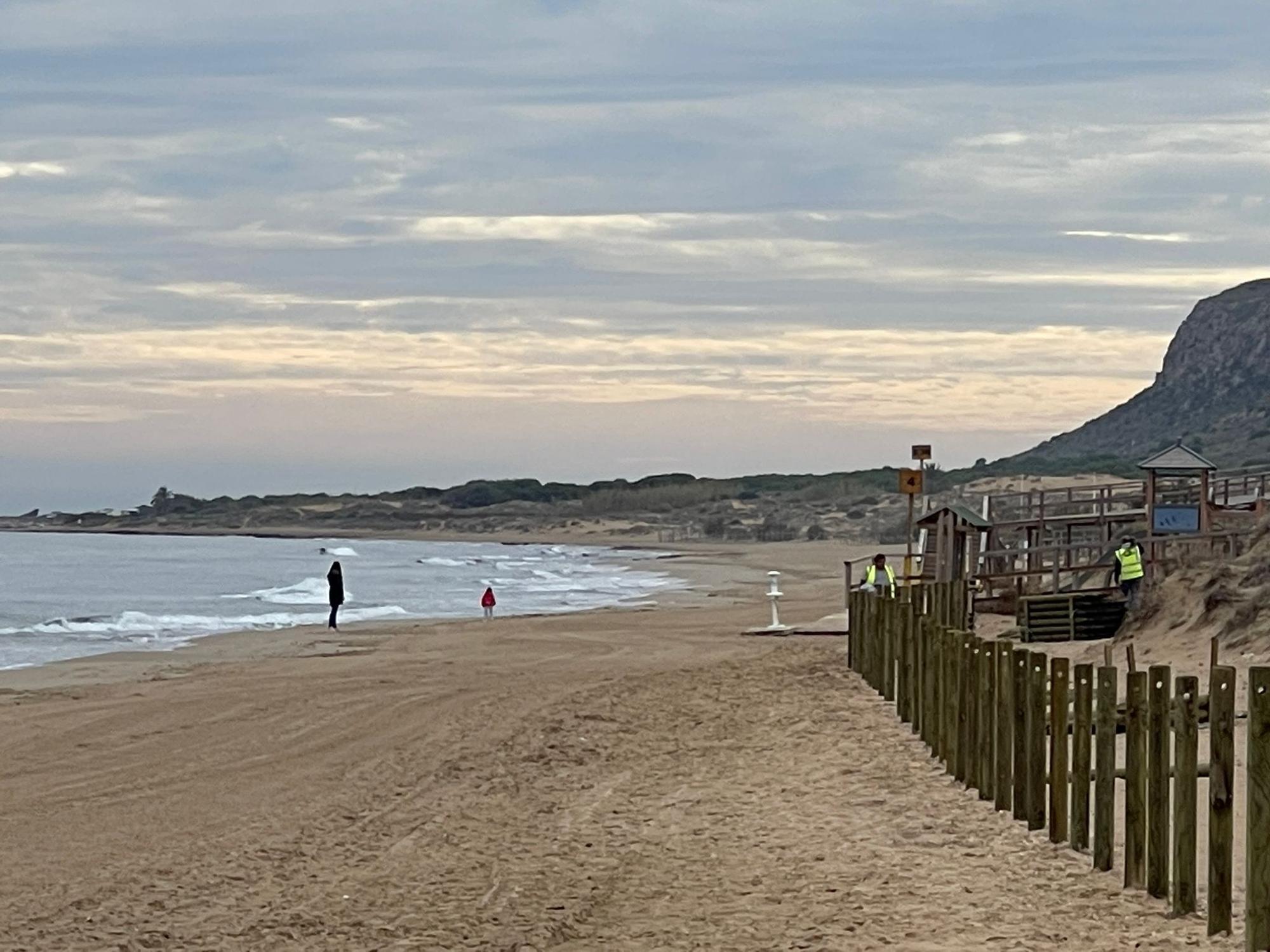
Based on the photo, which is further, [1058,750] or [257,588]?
[257,588]

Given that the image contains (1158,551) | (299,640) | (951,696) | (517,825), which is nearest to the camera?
(517,825)

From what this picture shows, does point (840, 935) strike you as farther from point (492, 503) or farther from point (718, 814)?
point (492, 503)

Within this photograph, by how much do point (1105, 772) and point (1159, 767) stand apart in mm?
931

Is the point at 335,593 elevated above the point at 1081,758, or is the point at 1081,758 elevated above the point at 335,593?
the point at 1081,758

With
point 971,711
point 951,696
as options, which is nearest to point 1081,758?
point 971,711

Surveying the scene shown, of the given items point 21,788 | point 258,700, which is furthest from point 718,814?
point 258,700

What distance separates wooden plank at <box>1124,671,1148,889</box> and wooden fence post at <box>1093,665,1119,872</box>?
408 mm

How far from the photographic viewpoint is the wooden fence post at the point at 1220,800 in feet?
24.3

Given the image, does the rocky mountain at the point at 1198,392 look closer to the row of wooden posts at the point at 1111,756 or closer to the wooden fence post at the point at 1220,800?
the row of wooden posts at the point at 1111,756

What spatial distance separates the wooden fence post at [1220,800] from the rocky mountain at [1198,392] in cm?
11605

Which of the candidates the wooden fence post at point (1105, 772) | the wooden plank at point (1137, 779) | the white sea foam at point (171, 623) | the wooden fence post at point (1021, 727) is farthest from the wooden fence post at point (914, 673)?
the white sea foam at point (171, 623)

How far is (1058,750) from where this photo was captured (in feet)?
31.7

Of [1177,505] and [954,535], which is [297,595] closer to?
[954,535]

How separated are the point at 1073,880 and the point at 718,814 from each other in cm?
322
